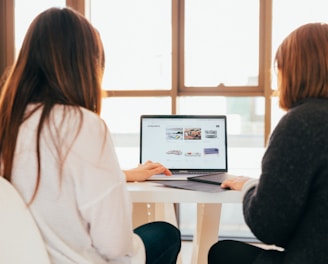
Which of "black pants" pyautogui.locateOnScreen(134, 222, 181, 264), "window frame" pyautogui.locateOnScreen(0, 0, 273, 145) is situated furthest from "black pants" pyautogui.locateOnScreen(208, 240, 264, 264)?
"window frame" pyautogui.locateOnScreen(0, 0, 273, 145)

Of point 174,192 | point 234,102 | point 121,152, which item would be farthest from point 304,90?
point 121,152

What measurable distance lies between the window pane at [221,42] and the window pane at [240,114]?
0.12 meters

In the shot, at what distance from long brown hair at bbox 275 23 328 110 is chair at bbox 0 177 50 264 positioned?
726 millimetres

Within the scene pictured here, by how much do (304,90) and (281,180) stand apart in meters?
0.28

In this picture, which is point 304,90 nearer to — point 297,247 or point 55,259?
point 297,247

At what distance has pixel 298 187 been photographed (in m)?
0.98

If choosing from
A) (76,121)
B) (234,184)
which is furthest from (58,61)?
(234,184)

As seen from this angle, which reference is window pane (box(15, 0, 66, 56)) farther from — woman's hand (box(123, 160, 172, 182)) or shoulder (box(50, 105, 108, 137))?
shoulder (box(50, 105, 108, 137))

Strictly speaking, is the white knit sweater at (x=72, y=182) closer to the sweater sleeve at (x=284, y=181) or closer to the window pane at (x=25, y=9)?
the sweater sleeve at (x=284, y=181)

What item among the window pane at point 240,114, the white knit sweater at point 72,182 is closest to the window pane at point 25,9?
the window pane at point 240,114

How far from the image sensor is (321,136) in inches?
38.8

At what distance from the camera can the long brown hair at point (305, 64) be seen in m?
1.12

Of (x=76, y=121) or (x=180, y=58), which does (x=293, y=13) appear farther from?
(x=76, y=121)

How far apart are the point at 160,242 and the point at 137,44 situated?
1.96 meters
